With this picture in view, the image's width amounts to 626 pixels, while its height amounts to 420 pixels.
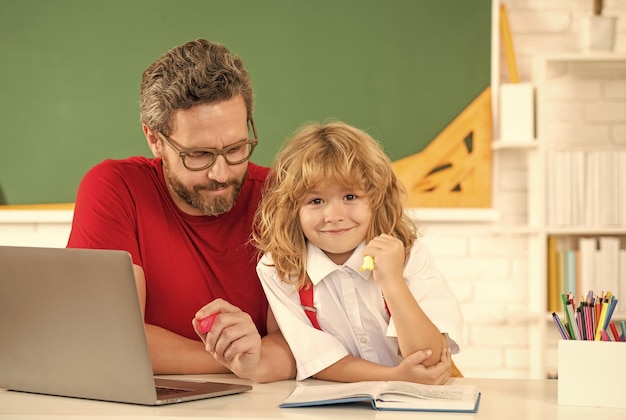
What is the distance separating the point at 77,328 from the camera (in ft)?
4.56

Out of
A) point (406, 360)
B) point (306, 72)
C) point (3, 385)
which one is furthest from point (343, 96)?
point (3, 385)

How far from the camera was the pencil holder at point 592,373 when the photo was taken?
1.38 meters

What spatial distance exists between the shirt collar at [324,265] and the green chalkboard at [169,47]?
5.33 feet

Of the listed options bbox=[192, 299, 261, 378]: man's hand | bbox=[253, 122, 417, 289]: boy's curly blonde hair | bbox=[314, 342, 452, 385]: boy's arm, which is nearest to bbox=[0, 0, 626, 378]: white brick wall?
Answer: bbox=[253, 122, 417, 289]: boy's curly blonde hair

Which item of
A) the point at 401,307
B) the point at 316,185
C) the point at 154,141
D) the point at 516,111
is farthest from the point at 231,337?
the point at 516,111

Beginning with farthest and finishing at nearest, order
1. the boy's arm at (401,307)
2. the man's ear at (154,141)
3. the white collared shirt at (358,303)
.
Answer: the man's ear at (154,141) → the white collared shirt at (358,303) → the boy's arm at (401,307)

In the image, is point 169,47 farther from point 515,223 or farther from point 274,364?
point 274,364

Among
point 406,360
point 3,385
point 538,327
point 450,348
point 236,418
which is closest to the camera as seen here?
point 236,418

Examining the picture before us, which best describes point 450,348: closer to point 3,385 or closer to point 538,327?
point 3,385

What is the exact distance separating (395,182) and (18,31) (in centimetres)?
210

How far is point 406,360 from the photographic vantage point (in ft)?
5.45

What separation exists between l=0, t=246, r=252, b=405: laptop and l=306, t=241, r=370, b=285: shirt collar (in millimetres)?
Answer: 451

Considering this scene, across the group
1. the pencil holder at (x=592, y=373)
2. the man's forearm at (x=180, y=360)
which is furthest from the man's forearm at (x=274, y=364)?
the pencil holder at (x=592, y=373)

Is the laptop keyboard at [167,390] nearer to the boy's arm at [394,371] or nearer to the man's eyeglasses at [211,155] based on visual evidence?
the boy's arm at [394,371]
